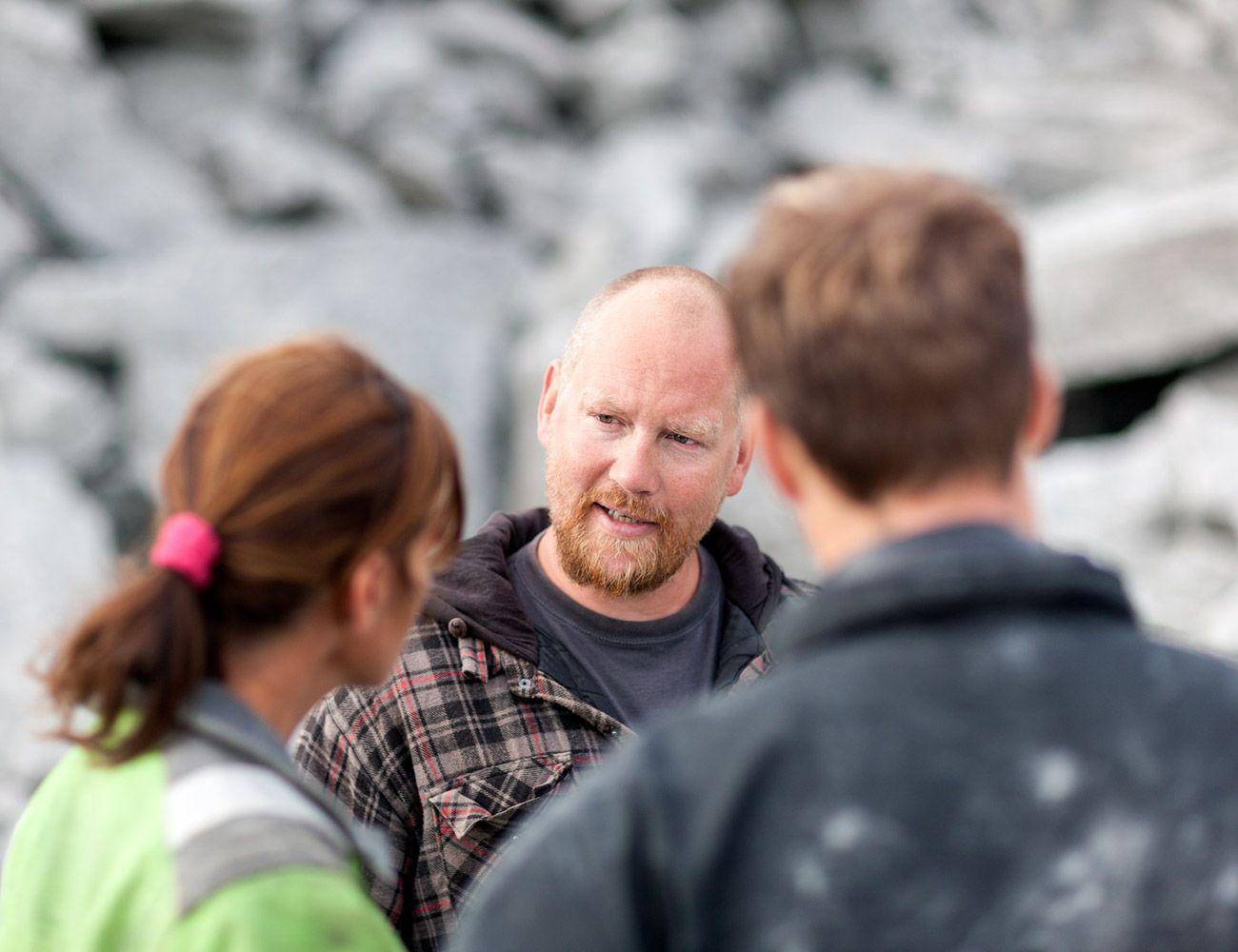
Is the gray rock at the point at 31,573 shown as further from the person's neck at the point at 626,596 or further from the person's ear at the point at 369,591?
the person's ear at the point at 369,591

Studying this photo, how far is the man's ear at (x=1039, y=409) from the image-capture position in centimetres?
130

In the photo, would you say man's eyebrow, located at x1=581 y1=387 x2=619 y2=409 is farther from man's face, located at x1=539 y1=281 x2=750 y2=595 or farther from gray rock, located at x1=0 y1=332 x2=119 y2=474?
gray rock, located at x1=0 y1=332 x2=119 y2=474

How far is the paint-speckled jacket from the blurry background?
5.74 meters

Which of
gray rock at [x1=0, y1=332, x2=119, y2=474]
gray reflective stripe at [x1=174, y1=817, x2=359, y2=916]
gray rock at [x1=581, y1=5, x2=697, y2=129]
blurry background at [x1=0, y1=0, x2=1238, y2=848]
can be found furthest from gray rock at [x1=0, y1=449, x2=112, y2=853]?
gray rock at [x1=581, y1=5, x2=697, y2=129]

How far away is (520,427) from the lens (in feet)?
29.3

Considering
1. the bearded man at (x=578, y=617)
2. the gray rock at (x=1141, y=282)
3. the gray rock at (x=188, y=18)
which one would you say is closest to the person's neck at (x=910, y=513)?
the bearded man at (x=578, y=617)

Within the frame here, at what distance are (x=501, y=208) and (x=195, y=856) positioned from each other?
10054 mm

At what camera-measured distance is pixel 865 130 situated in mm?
11859

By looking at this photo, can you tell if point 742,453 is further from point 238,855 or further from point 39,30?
point 39,30

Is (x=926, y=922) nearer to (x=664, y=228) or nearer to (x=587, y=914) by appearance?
(x=587, y=914)

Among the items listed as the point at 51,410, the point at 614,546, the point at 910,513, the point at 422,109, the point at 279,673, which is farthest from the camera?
the point at 422,109

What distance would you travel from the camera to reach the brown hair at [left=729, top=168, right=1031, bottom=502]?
4.06ft

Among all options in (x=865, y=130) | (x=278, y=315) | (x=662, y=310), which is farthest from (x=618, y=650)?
(x=865, y=130)

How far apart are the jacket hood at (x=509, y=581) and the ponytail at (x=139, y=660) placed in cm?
101
